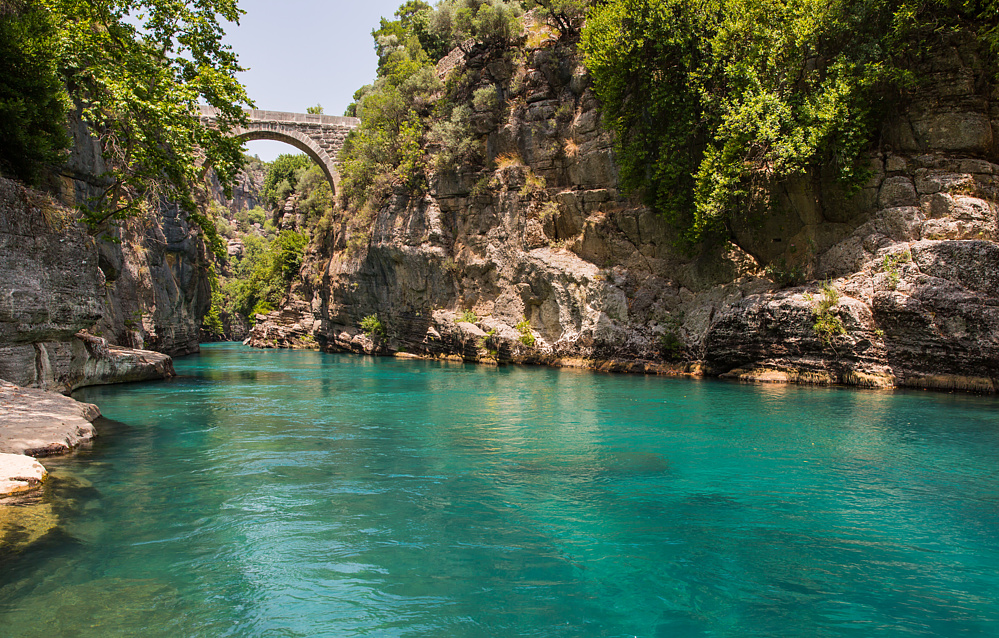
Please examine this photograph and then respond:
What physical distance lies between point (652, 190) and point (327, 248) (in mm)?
30196

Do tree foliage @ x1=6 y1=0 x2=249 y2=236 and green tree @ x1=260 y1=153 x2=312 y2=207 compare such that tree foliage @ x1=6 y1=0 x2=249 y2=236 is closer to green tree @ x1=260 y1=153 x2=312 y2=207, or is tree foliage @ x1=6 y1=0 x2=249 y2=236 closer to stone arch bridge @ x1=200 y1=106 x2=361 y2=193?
stone arch bridge @ x1=200 y1=106 x2=361 y2=193

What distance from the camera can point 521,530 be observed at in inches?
245

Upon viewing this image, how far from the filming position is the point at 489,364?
28.6m

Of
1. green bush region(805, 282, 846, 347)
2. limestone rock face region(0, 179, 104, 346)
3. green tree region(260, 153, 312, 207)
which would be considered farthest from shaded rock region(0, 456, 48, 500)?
green tree region(260, 153, 312, 207)

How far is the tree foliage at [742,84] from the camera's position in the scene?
18.1 m

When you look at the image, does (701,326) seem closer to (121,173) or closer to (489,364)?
(489,364)

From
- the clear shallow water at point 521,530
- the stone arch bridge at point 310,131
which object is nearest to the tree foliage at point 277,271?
the stone arch bridge at point 310,131

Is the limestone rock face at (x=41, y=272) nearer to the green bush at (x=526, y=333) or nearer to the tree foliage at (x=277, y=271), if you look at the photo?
the green bush at (x=526, y=333)

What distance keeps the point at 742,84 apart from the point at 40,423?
21698 mm

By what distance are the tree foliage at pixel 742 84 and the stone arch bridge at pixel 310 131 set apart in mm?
24102

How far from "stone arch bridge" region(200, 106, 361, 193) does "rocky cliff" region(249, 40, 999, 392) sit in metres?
5.50

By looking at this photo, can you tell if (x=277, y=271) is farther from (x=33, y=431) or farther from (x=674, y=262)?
(x=33, y=431)

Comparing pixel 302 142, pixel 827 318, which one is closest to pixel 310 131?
pixel 302 142

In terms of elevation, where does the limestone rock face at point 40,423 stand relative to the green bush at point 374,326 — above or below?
below
